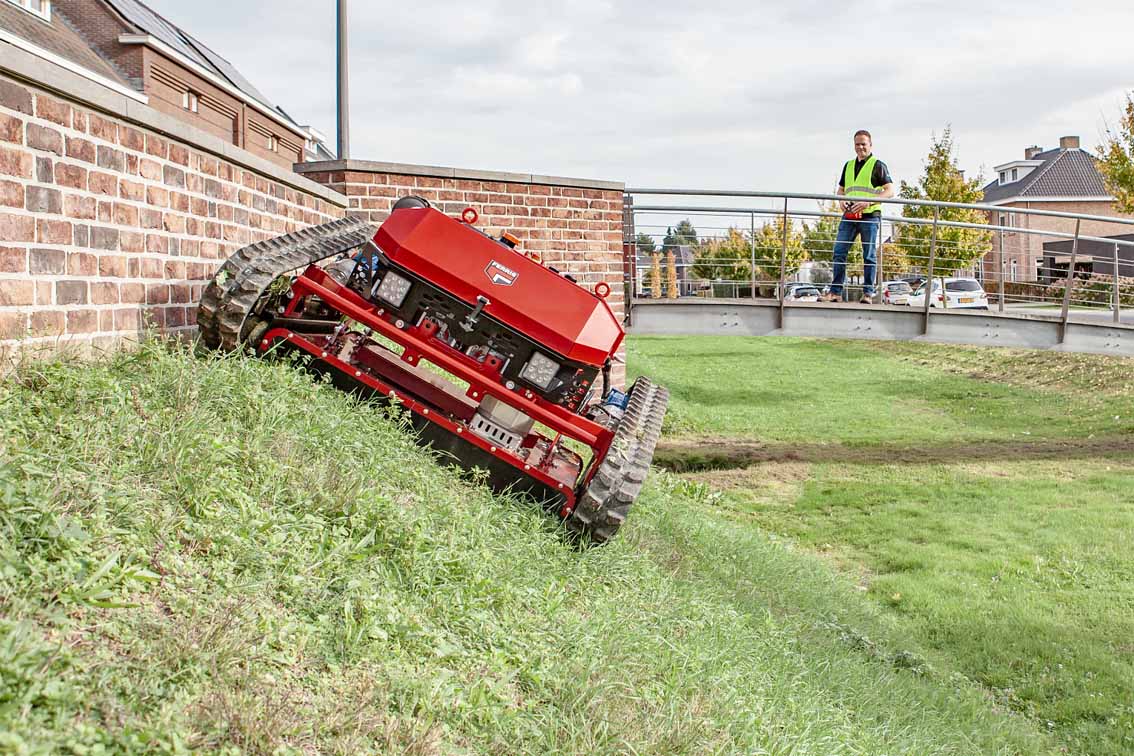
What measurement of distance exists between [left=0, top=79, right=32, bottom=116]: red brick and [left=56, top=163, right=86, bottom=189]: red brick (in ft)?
1.00

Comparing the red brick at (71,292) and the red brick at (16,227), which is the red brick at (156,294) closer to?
the red brick at (71,292)

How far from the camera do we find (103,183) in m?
4.68

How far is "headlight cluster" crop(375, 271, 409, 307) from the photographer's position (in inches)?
224

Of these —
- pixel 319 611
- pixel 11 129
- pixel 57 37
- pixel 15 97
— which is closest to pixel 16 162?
pixel 11 129

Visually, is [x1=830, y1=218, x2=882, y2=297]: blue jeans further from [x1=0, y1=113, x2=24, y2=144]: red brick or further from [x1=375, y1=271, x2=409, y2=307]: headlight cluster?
[x1=0, y1=113, x2=24, y2=144]: red brick

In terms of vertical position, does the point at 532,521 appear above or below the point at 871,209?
below

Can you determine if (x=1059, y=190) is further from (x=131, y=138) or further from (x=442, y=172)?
(x=131, y=138)

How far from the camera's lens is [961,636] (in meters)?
7.79

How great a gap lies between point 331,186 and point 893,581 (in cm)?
613

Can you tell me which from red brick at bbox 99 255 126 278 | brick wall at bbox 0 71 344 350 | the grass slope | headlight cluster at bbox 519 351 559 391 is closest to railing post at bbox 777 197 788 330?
headlight cluster at bbox 519 351 559 391

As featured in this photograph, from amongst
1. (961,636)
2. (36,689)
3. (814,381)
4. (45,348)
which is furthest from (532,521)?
(814,381)

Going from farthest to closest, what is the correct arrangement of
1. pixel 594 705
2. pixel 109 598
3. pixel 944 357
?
pixel 944 357 → pixel 594 705 → pixel 109 598

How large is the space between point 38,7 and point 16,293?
23571mm

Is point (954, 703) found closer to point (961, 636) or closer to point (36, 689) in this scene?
point (961, 636)
